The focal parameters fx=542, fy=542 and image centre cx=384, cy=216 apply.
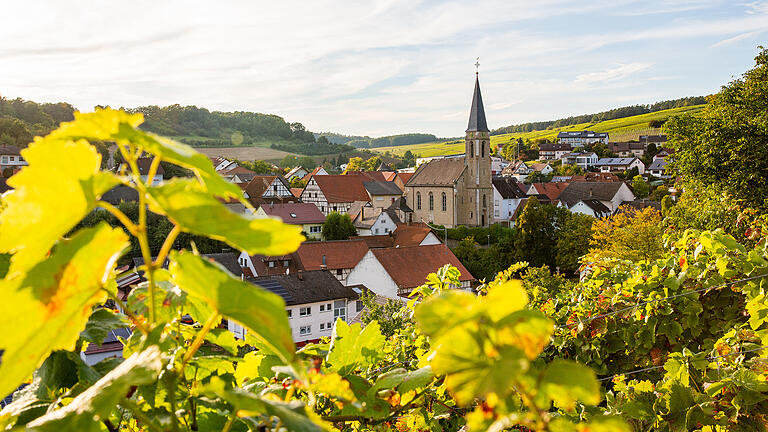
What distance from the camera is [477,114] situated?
45219 millimetres

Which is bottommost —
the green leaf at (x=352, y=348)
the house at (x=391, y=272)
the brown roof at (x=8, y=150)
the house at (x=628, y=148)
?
the house at (x=391, y=272)

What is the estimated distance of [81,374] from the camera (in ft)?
2.70

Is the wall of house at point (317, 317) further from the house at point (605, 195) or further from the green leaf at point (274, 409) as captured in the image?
the house at point (605, 195)

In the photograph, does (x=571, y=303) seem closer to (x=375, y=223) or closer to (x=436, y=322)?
(x=436, y=322)

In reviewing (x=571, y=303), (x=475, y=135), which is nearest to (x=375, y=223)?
(x=475, y=135)

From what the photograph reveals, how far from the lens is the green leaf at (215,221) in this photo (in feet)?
1.69

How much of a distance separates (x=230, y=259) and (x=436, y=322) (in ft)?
89.6

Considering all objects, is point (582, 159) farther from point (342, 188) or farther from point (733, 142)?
point (733, 142)

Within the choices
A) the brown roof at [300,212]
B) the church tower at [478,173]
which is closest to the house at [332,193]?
the brown roof at [300,212]

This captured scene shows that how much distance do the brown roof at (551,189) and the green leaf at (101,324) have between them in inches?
2143

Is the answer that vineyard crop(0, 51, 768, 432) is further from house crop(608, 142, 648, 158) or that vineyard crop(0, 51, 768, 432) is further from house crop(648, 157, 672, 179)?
house crop(608, 142, 648, 158)

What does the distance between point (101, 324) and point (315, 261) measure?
25.4 metres

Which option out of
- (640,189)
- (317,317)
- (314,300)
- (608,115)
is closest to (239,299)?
(314,300)

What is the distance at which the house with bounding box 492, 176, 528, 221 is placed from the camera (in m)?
49.5
